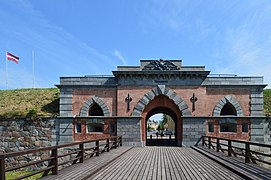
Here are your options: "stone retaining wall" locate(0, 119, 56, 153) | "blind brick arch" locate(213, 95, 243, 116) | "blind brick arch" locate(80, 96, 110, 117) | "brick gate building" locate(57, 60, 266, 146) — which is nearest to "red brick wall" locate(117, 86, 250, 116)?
"brick gate building" locate(57, 60, 266, 146)

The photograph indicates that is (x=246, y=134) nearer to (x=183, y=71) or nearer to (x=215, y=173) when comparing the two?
(x=183, y=71)

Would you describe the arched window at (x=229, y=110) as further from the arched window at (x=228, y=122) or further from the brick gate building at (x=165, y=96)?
the brick gate building at (x=165, y=96)

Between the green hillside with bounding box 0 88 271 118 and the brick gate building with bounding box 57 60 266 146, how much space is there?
202cm

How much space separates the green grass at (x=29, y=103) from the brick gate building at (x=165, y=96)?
2394mm

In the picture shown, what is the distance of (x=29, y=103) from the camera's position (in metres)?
19.0

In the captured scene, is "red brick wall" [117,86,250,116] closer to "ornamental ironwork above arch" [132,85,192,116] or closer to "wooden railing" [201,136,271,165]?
"ornamental ironwork above arch" [132,85,192,116]

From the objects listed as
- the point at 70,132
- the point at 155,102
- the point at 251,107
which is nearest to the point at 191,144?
the point at 155,102

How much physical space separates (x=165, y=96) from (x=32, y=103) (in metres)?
11.3

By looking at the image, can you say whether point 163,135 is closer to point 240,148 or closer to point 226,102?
point 226,102

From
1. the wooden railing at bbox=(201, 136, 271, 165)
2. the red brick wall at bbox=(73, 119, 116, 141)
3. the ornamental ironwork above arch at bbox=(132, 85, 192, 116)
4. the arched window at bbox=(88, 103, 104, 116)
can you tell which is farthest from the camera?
the arched window at bbox=(88, 103, 104, 116)

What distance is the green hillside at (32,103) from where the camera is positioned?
55.6 ft

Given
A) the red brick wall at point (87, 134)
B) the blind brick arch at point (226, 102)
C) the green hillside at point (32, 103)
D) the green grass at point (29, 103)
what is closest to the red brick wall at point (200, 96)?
the blind brick arch at point (226, 102)

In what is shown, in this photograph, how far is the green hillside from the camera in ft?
55.6

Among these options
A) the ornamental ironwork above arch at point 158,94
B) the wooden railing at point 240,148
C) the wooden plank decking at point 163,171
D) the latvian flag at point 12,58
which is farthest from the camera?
the latvian flag at point 12,58
